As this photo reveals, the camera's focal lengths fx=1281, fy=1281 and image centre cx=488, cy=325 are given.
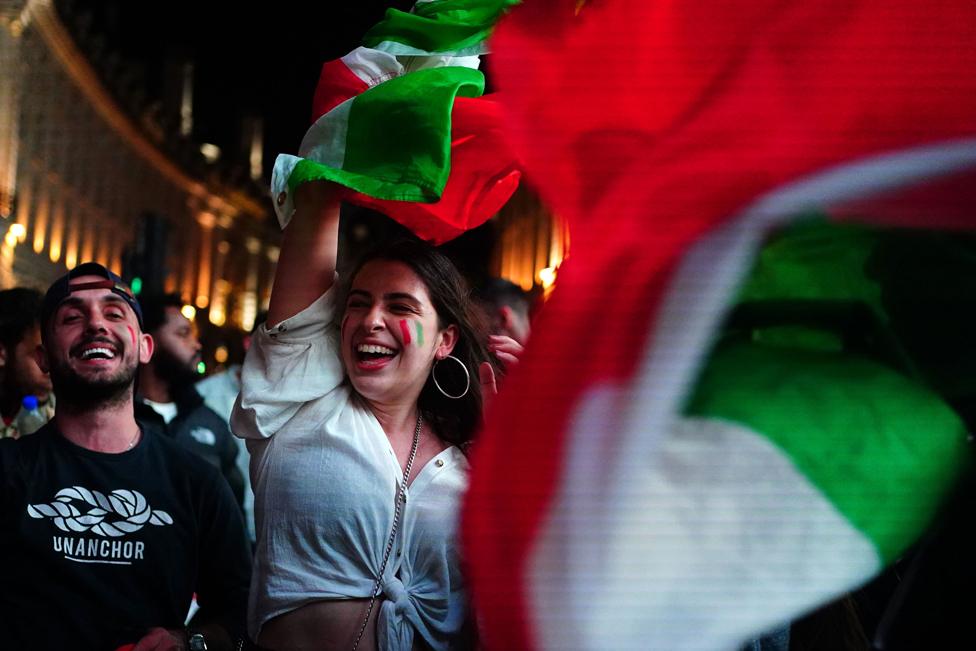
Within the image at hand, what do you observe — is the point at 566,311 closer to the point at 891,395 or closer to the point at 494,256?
the point at 891,395

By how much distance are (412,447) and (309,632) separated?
0.44 meters

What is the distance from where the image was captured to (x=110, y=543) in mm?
2770

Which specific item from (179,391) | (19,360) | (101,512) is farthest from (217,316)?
(101,512)

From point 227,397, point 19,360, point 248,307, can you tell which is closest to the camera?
point 19,360

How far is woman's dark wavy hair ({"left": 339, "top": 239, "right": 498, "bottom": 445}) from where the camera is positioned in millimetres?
2713

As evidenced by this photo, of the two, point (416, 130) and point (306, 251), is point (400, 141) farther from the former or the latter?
point (306, 251)

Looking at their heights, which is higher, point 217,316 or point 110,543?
point 110,543

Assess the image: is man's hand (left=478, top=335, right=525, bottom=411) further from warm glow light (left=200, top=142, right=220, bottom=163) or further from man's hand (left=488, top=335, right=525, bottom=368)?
warm glow light (left=200, top=142, right=220, bottom=163)

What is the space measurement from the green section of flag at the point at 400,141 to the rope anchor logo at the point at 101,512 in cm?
83

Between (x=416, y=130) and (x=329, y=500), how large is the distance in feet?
2.43

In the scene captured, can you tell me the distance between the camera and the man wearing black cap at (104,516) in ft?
8.82

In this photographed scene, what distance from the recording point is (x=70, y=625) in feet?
8.76

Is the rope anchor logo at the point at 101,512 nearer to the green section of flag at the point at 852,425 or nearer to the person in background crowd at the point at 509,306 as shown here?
the person in background crowd at the point at 509,306

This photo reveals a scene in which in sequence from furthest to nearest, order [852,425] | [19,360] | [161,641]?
1. [19,360]
2. [161,641]
3. [852,425]
